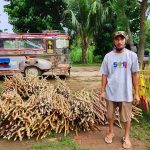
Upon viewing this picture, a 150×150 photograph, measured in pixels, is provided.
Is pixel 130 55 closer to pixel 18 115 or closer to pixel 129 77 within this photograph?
pixel 129 77

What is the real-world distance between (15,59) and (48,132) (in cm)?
822

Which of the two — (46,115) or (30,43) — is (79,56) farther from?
(46,115)

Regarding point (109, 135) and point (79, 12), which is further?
point (79, 12)

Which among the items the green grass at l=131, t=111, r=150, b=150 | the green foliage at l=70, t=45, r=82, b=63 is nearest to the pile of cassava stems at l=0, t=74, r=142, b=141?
the green grass at l=131, t=111, r=150, b=150

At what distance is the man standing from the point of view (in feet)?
17.1

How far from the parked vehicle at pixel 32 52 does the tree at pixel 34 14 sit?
359 inches

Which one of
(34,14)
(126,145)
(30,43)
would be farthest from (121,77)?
(34,14)

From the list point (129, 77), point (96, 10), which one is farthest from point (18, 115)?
point (96, 10)

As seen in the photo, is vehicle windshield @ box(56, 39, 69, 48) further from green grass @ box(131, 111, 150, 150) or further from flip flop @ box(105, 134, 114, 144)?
flip flop @ box(105, 134, 114, 144)

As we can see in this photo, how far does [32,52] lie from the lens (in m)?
13.7

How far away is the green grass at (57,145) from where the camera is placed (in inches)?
211

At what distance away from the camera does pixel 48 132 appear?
19.3 ft

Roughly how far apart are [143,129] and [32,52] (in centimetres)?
816

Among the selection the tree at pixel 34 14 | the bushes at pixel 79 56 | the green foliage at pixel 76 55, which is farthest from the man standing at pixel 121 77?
the green foliage at pixel 76 55
